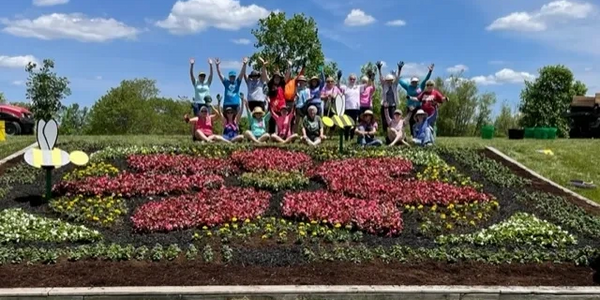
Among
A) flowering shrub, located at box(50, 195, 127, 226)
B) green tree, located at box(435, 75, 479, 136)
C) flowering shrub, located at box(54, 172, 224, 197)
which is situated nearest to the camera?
flowering shrub, located at box(50, 195, 127, 226)

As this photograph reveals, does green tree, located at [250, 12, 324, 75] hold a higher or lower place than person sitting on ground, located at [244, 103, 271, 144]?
higher

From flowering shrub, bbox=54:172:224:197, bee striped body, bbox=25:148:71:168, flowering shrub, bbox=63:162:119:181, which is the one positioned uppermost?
bee striped body, bbox=25:148:71:168

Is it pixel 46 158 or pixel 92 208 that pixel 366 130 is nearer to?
pixel 92 208

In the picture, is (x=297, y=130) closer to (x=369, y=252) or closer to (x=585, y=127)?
(x=369, y=252)

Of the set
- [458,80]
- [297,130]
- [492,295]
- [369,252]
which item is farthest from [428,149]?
[458,80]

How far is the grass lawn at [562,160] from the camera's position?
1195cm

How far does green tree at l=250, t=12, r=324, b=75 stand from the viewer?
87.9 feet

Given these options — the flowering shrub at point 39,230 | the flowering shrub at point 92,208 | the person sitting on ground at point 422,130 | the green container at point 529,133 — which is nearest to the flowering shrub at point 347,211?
the flowering shrub at point 92,208

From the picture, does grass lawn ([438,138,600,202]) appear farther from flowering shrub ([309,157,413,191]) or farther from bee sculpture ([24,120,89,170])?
bee sculpture ([24,120,89,170])

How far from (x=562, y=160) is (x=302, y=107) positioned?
5754 millimetres

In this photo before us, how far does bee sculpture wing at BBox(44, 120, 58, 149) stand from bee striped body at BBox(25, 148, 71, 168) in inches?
5.4

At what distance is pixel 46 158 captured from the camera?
9086 mm

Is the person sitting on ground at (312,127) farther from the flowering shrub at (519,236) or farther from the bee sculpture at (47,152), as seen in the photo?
the flowering shrub at (519,236)

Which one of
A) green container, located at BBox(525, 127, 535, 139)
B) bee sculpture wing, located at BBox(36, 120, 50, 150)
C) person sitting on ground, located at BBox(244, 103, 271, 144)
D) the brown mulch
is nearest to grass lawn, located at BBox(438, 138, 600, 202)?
person sitting on ground, located at BBox(244, 103, 271, 144)
